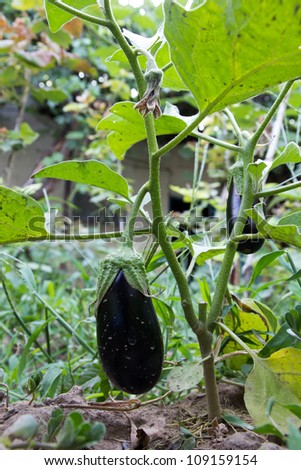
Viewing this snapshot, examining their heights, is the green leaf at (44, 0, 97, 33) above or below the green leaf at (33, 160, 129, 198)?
above

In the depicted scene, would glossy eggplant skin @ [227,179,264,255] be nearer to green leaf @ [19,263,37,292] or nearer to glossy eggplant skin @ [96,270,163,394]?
glossy eggplant skin @ [96,270,163,394]

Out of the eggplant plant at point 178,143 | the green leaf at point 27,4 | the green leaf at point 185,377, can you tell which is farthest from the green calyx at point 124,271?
the green leaf at point 27,4

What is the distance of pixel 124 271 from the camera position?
42 cm

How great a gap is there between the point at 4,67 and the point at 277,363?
5.76 feet

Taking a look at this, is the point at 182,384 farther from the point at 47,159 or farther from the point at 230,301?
the point at 47,159

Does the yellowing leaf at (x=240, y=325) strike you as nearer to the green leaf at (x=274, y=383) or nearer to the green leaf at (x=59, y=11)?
the green leaf at (x=274, y=383)

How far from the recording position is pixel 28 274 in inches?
28.0

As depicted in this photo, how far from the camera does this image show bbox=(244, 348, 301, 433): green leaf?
0.41m

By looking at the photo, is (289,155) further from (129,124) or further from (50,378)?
(50,378)

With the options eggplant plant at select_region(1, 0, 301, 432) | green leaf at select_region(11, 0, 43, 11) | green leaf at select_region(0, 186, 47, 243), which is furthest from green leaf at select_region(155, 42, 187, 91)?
green leaf at select_region(11, 0, 43, 11)

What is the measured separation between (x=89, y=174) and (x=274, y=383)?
244 millimetres

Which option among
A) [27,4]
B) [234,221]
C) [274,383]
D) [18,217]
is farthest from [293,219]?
[27,4]

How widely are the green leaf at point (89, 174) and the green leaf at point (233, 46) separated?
0.11m

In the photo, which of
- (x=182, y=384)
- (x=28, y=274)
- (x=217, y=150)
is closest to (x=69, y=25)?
(x=217, y=150)
